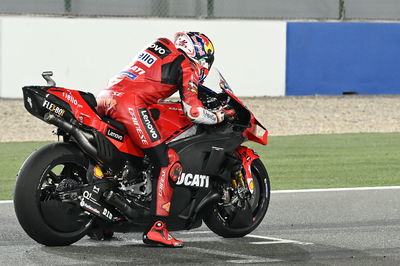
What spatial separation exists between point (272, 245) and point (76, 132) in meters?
1.57

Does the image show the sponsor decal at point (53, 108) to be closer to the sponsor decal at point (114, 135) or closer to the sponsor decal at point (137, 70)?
the sponsor decal at point (114, 135)

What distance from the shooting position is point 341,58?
18.4 metres

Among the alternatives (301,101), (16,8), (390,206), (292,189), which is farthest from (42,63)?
(390,206)

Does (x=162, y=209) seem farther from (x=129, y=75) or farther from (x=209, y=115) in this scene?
(x=129, y=75)

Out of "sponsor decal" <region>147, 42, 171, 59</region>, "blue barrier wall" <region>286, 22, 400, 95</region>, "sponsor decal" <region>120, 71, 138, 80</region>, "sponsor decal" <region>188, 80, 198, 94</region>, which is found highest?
"sponsor decal" <region>147, 42, 171, 59</region>

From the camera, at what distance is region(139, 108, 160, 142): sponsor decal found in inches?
274

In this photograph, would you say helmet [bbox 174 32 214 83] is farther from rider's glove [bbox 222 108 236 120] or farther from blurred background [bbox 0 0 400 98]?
blurred background [bbox 0 0 400 98]

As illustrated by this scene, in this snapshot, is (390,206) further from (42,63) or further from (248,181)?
(42,63)

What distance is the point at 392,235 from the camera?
7539 millimetres

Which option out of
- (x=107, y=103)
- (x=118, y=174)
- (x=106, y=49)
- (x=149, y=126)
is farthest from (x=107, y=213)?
(x=106, y=49)

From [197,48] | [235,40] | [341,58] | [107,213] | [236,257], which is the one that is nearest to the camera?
[236,257]

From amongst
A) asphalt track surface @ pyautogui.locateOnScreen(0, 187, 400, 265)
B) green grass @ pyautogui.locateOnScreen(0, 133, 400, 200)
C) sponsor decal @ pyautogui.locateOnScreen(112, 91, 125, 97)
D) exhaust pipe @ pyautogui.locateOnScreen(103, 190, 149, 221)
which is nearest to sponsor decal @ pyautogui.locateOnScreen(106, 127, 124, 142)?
sponsor decal @ pyautogui.locateOnScreen(112, 91, 125, 97)

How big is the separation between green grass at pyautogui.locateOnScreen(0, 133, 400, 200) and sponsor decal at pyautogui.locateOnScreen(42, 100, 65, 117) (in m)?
3.01

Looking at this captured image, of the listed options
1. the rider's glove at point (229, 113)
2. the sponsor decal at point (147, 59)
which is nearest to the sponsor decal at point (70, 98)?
the sponsor decal at point (147, 59)
